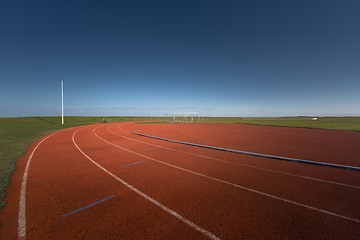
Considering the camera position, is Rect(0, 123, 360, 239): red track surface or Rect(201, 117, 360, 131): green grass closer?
Rect(0, 123, 360, 239): red track surface

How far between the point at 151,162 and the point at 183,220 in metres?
5.28

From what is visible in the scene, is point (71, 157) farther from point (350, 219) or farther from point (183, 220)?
point (350, 219)

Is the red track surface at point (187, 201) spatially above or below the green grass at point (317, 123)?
below

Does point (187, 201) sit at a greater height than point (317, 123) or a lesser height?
lesser

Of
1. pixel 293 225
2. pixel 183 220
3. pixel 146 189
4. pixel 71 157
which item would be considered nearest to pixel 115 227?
pixel 183 220

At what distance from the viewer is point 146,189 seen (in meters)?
5.81

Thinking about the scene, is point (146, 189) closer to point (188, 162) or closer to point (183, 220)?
point (183, 220)

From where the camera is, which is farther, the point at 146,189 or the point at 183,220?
the point at 146,189

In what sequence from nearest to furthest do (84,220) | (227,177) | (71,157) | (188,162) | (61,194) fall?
(84,220) → (61,194) → (227,177) → (188,162) → (71,157)

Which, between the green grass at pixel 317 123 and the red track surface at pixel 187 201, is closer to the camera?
the red track surface at pixel 187 201

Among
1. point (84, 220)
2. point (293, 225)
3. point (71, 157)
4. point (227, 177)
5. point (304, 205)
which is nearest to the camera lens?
point (293, 225)

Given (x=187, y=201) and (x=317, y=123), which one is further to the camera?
(x=317, y=123)

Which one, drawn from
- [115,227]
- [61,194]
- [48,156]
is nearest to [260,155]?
[115,227]

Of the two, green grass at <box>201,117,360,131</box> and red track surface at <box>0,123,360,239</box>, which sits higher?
green grass at <box>201,117,360,131</box>
